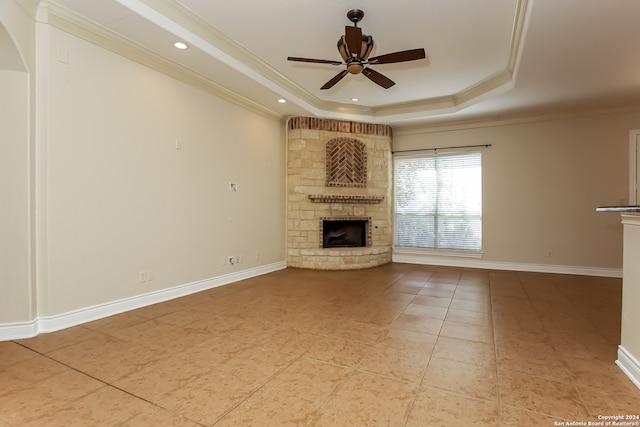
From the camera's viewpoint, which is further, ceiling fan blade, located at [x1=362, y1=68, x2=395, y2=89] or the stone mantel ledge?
the stone mantel ledge

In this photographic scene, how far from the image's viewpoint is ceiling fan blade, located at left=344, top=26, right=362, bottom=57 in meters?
2.68

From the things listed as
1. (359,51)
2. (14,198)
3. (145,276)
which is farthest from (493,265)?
(14,198)

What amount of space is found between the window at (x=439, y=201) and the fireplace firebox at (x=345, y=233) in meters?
0.78

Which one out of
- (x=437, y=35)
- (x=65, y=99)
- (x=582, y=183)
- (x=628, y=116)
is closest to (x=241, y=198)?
(x=65, y=99)

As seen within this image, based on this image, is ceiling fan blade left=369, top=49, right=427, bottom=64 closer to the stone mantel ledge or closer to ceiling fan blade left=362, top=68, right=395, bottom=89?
ceiling fan blade left=362, top=68, right=395, bottom=89

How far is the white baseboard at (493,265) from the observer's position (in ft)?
16.6

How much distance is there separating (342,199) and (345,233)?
2.90ft

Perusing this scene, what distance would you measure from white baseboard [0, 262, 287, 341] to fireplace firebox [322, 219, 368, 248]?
2266 millimetres

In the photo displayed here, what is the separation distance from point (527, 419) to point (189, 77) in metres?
4.54

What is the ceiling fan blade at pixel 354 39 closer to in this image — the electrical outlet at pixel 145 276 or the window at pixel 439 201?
the electrical outlet at pixel 145 276

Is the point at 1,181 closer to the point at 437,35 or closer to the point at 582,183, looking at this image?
the point at 437,35

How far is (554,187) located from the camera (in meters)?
5.30

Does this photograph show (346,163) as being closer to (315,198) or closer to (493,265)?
(315,198)

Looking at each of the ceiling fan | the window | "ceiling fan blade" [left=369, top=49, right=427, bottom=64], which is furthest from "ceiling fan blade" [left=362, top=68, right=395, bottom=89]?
the window
